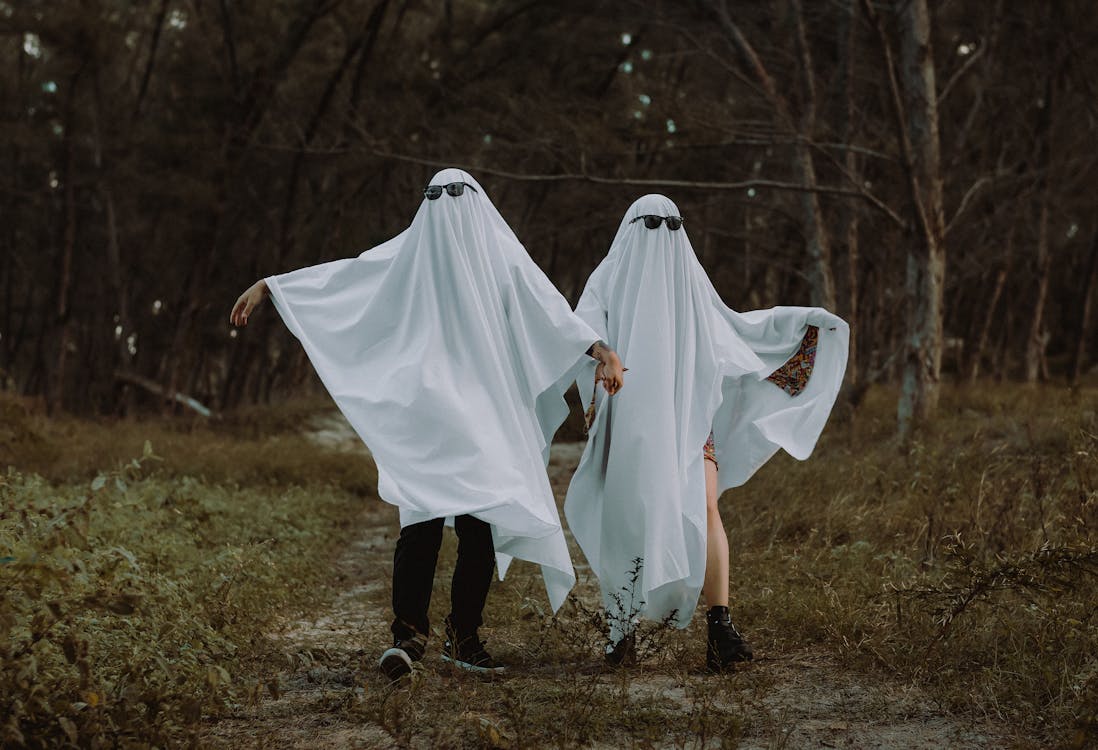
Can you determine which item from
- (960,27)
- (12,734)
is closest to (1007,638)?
(12,734)

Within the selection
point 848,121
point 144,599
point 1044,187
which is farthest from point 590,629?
point 1044,187

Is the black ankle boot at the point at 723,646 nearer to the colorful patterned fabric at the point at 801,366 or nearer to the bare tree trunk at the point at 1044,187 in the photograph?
the colorful patterned fabric at the point at 801,366

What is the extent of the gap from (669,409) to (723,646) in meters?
1.04

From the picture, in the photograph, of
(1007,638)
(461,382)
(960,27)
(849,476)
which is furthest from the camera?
(960,27)

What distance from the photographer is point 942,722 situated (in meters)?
3.70

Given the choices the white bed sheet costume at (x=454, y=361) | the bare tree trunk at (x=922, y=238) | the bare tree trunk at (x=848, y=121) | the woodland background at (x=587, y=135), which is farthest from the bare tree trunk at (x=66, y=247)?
the white bed sheet costume at (x=454, y=361)

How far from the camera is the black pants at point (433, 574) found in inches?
178

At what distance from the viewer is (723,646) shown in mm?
4523

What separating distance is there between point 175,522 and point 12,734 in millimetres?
4338

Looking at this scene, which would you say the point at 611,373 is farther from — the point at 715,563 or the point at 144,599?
the point at 144,599

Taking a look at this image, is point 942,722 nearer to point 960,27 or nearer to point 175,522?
point 175,522

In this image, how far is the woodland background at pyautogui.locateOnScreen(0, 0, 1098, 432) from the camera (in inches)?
444

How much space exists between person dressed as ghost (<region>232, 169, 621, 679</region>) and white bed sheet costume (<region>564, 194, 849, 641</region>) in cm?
28

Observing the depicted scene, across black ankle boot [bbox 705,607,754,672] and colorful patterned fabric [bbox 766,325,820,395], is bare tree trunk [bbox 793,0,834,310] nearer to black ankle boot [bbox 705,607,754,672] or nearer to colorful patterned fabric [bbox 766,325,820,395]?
colorful patterned fabric [bbox 766,325,820,395]
